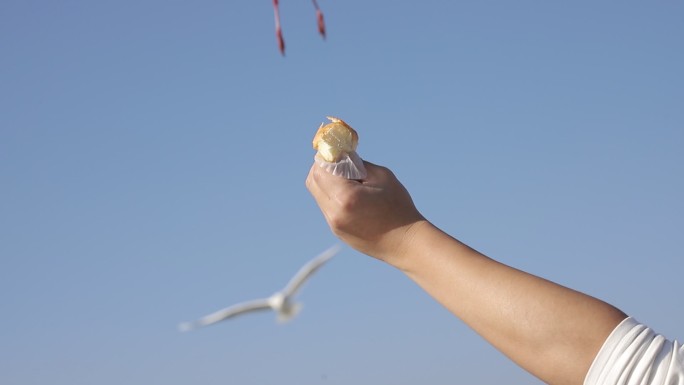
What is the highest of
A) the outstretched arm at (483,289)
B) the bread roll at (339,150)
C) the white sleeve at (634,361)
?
the bread roll at (339,150)

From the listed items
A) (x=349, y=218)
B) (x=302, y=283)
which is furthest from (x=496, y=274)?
(x=302, y=283)

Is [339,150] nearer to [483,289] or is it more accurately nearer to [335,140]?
[335,140]

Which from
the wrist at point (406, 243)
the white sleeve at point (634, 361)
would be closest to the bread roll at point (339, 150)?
the wrist at point (406, 243)

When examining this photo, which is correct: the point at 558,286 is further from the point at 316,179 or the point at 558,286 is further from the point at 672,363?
the point at 316,179

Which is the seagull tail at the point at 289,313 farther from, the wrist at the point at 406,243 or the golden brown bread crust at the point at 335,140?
the golden brown bread crust at the point at 335,140

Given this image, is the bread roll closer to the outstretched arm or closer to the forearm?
the outstretched arm

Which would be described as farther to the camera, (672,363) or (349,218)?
(349,218)

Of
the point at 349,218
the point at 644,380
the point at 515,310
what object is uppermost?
the point at 349,218

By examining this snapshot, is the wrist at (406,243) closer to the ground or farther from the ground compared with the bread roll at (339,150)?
closer to the ground
